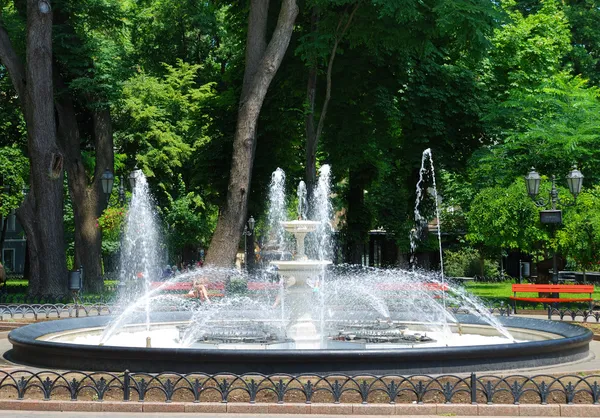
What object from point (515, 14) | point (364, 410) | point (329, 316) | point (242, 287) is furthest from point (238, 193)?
point (515, 14)

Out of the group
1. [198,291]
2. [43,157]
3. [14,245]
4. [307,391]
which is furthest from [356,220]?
[14,245]

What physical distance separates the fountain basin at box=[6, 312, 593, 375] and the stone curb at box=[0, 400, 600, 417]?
76.1 inches

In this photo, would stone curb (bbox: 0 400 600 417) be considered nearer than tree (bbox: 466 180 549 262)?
Yes

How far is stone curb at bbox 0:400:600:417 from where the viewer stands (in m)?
11.1

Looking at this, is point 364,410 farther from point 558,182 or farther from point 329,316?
point 558,182

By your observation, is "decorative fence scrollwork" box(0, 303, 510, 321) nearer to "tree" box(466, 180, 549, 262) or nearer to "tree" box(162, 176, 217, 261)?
"tree" box(466, 180, 549, 262)

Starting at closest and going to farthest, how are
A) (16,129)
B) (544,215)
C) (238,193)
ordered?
(544,215) < (238,193) < (16,129)

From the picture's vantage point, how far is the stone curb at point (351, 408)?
36.3ft

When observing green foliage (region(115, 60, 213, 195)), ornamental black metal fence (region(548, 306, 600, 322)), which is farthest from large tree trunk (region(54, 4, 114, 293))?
ornamental black metal fence (region(548, 306, 600, 322))

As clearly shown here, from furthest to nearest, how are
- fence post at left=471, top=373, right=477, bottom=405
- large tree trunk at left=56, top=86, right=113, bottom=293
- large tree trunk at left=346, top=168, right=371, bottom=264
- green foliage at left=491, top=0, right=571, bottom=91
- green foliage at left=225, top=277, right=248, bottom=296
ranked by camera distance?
large tree trunk at left=346, top=168, right=371, bottom=264 < green foliage at left=491, top=0, right=571, bottom=91 < large tree trunk at left=56, top=86, right=113, bottom=293 < green foliage at left=225, top=277, right=248, bottom=296 < fence post at left=471, top=373, right=477, bottom=405

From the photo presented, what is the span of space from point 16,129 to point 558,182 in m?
22.4

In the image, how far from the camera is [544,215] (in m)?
25.2

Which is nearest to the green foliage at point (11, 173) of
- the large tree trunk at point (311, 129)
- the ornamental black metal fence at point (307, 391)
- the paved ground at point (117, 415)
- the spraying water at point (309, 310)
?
the spraying water at point (309, 310)

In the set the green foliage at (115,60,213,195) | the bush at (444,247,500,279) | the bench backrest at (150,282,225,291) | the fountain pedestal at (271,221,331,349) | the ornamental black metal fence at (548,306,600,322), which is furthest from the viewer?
the bush at (444,247,500,279)
